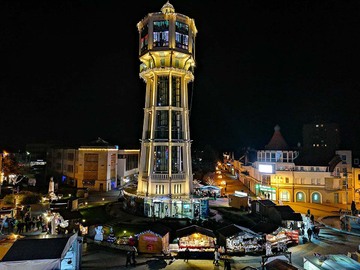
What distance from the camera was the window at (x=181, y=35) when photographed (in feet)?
147

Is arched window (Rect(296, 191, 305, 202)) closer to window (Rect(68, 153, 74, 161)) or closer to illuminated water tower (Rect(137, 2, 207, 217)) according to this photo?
illuminated water tower (Rect(137, 2, 207, 217))

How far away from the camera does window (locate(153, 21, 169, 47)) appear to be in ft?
146

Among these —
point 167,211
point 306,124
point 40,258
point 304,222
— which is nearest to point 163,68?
point 167,211

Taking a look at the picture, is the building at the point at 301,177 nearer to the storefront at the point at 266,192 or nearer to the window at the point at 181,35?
the storefront at the point at 266,192

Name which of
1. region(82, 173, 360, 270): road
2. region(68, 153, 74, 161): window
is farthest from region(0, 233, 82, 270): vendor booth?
region(68, 153, 74, 161): window

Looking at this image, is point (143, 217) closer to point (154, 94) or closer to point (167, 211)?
point (167, 211)

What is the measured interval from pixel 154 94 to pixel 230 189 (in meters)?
40.2

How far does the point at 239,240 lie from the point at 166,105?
26.2 meters

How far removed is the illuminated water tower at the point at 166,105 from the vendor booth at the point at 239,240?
14.4 metres

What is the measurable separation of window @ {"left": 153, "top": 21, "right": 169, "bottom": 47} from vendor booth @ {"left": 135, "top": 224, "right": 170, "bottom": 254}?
101 ft

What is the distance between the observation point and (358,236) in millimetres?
34000

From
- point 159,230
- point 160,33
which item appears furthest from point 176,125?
point 159,230

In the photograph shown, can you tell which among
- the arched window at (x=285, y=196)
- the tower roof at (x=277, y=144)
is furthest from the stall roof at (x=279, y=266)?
the tower roof at (x=277, y=144)

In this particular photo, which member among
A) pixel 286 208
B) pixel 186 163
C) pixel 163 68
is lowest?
pixel 286 208
